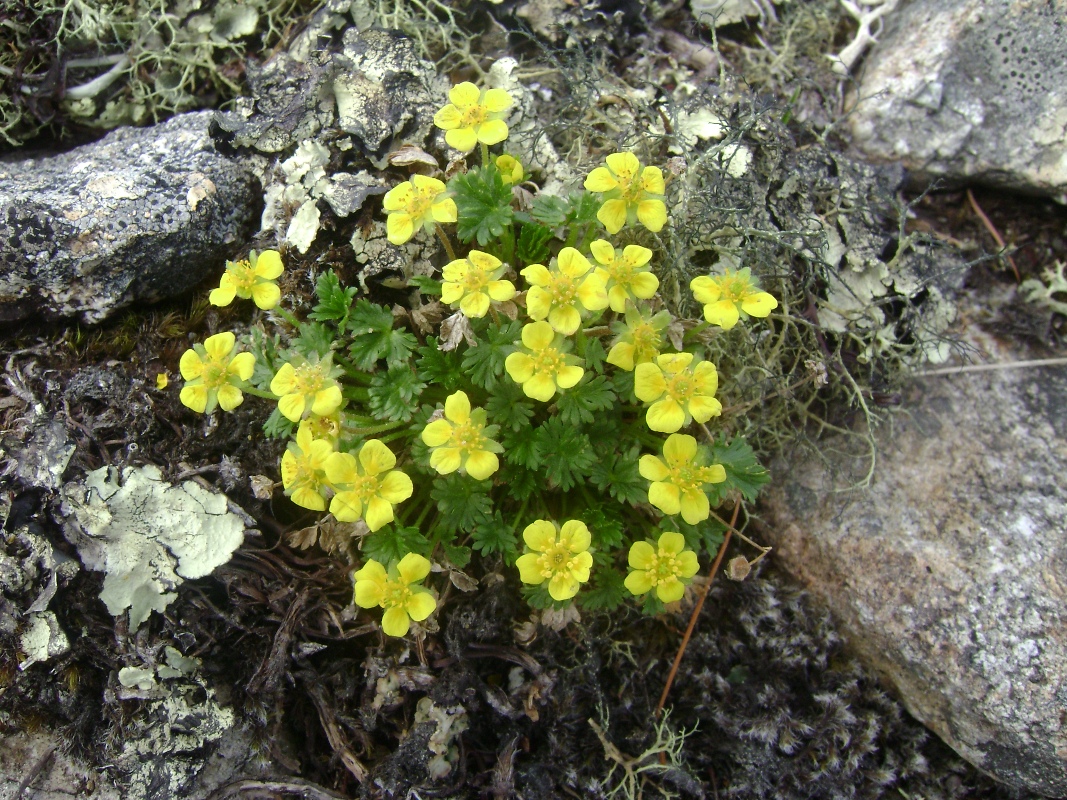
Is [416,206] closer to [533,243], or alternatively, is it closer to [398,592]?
[533,243]

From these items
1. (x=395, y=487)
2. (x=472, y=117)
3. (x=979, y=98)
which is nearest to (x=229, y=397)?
(x=395, y=487)

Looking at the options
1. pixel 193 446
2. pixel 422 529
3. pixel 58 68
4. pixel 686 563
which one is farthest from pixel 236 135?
pixel 686 563

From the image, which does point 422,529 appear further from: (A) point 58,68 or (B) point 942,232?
(B) point 942,232

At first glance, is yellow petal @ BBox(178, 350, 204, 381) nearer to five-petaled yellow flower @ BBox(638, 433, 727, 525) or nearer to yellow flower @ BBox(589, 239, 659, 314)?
yellow flower @ BBox(589, 239, 659, 314)

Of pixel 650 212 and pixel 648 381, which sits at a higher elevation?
pixel 650 212

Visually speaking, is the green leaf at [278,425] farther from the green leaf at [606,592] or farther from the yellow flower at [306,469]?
the green leaf at [606,592]

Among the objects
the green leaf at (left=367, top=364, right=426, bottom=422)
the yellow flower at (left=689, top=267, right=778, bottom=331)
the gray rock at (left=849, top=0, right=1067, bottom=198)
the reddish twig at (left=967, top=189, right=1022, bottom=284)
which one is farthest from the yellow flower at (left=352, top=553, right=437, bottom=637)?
the reddish twig at (left=967, top=189, right=1022, bottom=284)

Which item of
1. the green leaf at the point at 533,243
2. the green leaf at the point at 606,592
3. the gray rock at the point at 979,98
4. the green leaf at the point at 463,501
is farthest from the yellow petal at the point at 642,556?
the gray rock at the point at 979,98
